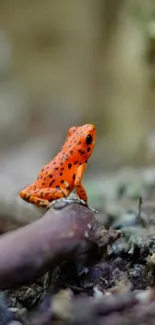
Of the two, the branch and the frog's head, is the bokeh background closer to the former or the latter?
the frog's head

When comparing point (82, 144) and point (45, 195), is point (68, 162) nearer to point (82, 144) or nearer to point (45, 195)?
point (82, 144)

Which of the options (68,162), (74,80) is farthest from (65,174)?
(74,80)

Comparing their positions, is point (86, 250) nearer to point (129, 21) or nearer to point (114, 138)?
point (129, 21)

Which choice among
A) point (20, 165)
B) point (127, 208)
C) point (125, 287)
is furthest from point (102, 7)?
point (125, 287)

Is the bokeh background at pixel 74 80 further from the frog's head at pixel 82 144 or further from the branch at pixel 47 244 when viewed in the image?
the branch at pixel 47 244

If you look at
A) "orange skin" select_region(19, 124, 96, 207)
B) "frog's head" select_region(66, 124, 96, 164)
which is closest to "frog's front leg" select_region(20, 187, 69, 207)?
"orange skin" select_region(19, 124, 96, 207)

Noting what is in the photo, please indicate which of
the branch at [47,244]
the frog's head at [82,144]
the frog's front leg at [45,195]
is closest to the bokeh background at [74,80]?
the frog's head at [82,144]

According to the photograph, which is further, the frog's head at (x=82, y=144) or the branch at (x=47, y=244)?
the frog's head at (x=82, y=144)
